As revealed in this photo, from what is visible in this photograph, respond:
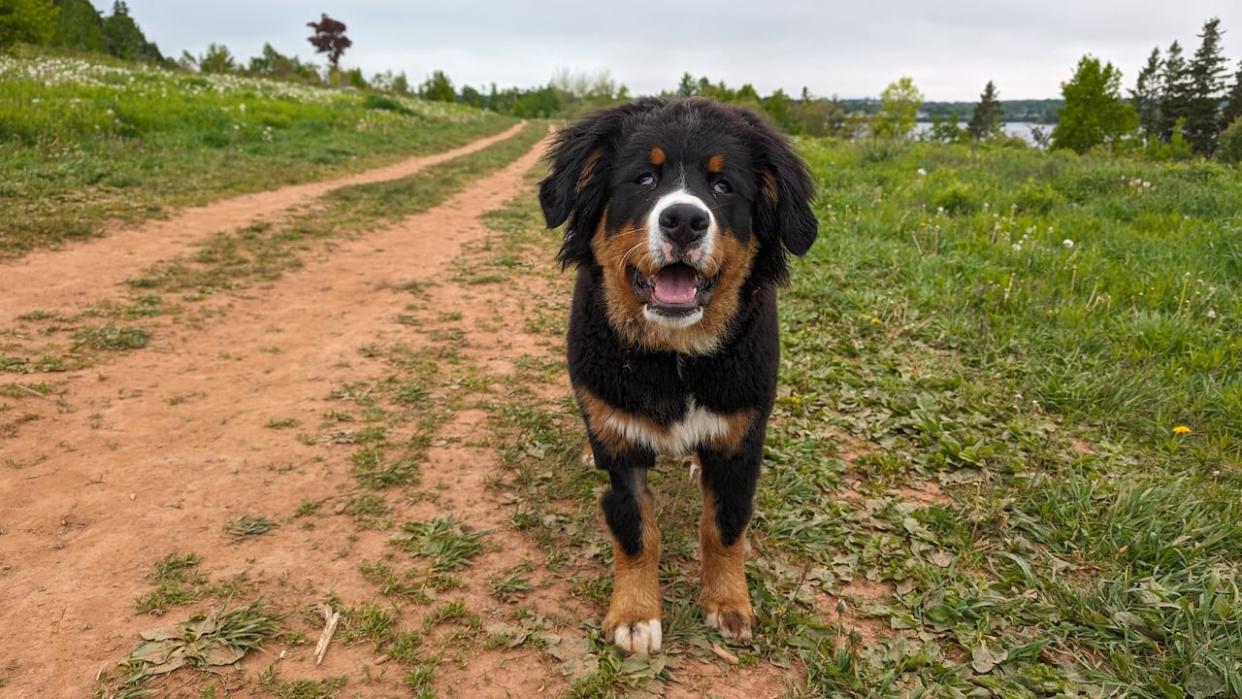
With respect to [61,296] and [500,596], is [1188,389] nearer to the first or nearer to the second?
[500,596]

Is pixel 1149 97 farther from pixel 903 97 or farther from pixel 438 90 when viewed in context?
pixel 438 90

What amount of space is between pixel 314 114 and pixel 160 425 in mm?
18154

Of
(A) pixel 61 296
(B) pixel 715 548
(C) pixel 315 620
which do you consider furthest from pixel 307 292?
(B) pixel 715 548

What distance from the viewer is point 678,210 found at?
255 cm

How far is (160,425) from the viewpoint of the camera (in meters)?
4.10

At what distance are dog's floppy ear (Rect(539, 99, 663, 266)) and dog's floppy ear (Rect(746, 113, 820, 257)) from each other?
57cm

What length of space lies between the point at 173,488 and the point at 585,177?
Answer: 267 centimetres

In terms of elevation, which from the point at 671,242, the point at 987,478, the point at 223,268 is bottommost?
the point at 987,478

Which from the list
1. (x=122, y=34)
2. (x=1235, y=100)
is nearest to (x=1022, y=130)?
(x=1235, y=100)

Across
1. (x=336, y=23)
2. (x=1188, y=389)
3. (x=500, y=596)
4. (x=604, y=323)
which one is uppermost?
(x=336, y=23)

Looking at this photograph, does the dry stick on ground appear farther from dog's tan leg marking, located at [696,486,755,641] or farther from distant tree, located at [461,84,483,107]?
distant tree, located at [461,84,483,107]

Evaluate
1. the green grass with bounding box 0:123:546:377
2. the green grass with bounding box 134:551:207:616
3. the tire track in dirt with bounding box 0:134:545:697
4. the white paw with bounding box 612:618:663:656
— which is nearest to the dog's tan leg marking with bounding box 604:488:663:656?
the white paw with bounding box 612:618:663:656

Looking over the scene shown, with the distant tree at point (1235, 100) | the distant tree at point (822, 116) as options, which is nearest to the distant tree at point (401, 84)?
the distant tree at point (822, 116)

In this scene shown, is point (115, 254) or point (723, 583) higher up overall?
point (115, 254)
